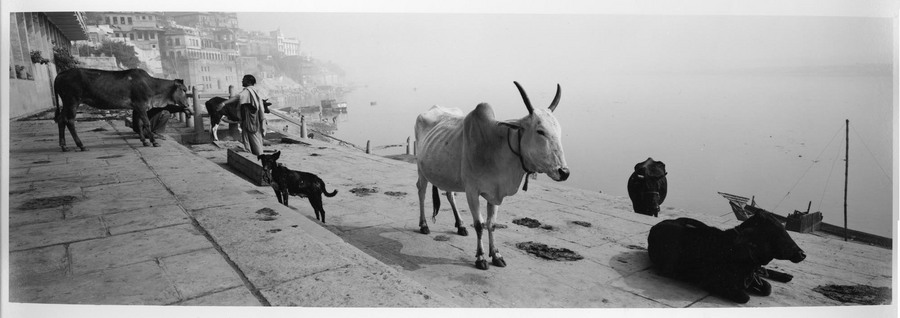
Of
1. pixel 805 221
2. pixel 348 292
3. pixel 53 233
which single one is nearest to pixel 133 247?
pixel 53 233

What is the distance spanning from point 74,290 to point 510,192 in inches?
100

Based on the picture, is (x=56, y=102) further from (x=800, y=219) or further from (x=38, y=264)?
(x=800, y=219)

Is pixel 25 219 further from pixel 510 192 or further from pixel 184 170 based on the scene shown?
pixel 510 192

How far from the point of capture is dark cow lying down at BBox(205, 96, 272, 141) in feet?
18.8

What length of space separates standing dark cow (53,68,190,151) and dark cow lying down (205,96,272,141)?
2.41 feet

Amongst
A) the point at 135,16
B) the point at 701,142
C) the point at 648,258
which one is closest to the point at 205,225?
the point at 135,16

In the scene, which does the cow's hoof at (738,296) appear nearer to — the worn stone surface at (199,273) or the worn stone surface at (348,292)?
the worn stone surface at (348,292)

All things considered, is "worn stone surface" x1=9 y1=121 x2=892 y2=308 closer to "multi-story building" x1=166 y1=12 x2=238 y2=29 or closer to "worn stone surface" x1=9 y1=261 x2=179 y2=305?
"worn stone surface" x1=9 y1=261 x2=179 y2=305

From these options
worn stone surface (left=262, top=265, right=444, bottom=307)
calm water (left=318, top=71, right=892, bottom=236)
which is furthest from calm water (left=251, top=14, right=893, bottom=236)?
Result: worn stone surface (left=262, top=265, right=444, bottom=307)

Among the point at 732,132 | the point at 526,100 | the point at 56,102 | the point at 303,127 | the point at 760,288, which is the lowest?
the point at 760,288

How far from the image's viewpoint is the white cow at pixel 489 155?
109 inches

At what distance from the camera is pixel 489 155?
3141 mm

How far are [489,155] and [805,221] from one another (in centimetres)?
297

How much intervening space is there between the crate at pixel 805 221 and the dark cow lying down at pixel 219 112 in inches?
216
